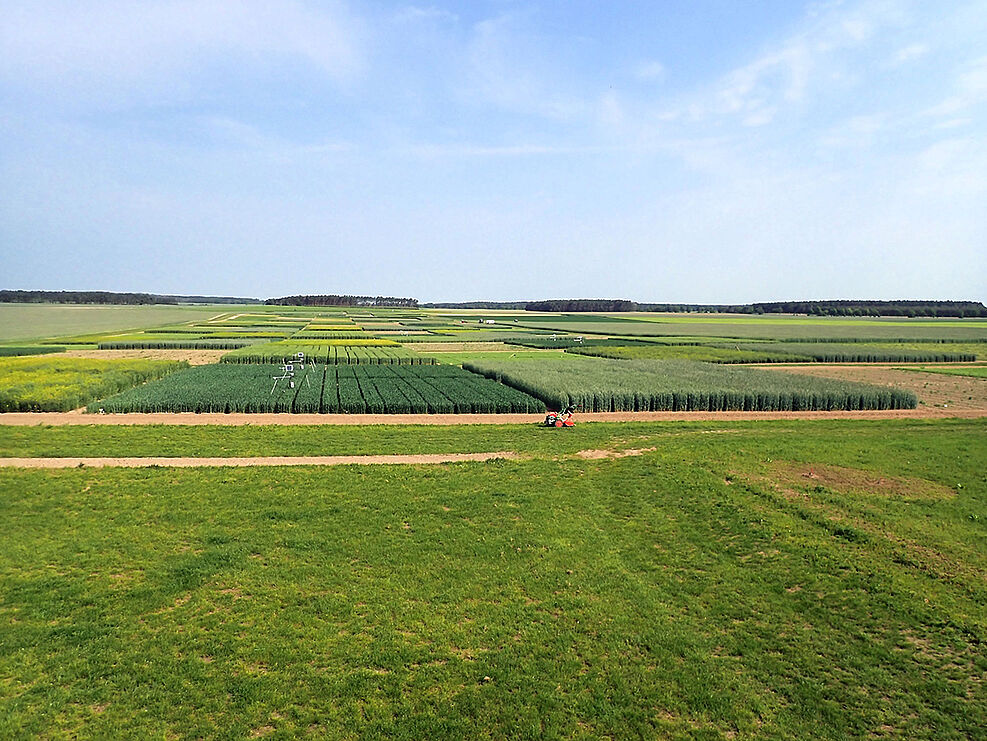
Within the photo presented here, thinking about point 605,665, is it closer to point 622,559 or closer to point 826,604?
point 622,559

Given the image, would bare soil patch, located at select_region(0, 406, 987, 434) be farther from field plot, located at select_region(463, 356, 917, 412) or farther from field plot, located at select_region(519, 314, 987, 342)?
field plot, located at select_region(519, 314, 987, 342)

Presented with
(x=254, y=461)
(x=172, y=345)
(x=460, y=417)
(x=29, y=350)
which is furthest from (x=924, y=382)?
(x=29, y=350)

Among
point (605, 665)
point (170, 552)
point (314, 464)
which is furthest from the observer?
point (314, 464)

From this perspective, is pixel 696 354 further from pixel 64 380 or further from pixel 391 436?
pixel 64 380

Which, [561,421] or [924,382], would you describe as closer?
[561,421]

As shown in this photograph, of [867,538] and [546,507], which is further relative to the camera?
[546,507]

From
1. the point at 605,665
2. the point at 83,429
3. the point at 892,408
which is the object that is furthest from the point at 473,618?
the point at 892,408
